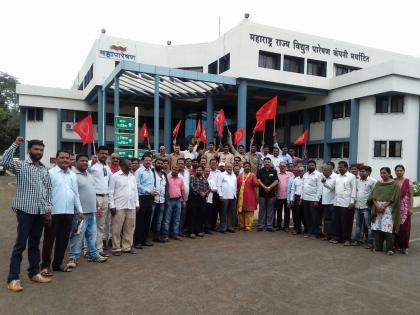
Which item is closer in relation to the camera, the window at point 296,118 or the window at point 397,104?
the window at point 397,104

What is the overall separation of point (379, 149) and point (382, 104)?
7.75 ft

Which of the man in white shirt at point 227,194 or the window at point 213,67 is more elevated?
the window at point 213,67

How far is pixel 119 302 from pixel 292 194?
5.51m

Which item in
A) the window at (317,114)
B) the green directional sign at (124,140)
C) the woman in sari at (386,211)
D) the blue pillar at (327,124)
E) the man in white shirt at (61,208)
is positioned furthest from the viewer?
the window at (317,114)

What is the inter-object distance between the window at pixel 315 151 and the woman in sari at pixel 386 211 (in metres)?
16.1

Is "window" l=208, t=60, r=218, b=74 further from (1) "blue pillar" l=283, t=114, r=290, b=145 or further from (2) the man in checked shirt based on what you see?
(2) the man in checked shirt

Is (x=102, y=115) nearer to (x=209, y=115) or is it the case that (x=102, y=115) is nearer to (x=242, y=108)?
(x=209, y=115)

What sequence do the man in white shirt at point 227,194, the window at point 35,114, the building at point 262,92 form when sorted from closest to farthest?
the man in white shirt at point 227,194 → the building at point 262,92 → the window at point 35,114

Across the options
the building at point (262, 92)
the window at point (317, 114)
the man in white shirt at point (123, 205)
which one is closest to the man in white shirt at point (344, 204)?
the man in white shirt at point (123, 205)

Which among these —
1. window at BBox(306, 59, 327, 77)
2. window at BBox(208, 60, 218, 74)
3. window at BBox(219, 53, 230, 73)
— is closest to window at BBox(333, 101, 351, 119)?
window at BBox(306, 59, 327, 77)

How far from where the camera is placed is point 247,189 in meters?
8.91

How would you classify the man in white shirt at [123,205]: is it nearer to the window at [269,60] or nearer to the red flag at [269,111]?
the red flag at [269,111]

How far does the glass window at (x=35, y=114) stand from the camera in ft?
78.4

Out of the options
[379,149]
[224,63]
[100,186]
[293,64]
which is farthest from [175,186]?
[293,64]
